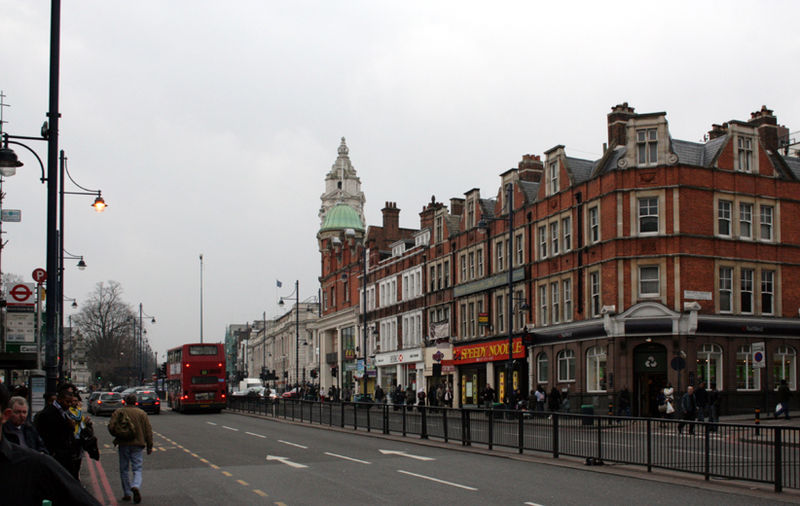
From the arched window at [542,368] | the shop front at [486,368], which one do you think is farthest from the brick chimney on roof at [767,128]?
the shop front at [486,368]

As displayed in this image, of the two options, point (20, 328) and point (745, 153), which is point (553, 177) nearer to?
point (745, 153)

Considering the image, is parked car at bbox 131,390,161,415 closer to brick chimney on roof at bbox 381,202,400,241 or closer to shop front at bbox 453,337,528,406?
shop front at bbox 453,337,528,406

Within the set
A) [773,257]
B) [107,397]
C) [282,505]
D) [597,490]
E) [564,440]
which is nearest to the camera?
[282,505]

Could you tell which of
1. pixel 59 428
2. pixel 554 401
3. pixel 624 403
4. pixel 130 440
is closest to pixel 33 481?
pixel 59 428

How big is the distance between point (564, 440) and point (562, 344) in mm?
23149

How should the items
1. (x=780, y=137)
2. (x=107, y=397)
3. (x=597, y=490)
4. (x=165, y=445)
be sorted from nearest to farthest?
1. (x=597, y=490)
2. (x=165, y=445)
3. (x=107, y=397)
4. (x=780, y=137)

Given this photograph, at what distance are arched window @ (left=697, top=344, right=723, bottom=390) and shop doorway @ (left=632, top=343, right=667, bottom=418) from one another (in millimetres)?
Answer: 1614

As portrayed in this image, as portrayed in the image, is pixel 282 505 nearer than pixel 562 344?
Yes

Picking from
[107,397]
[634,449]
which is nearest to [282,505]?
[634,449]

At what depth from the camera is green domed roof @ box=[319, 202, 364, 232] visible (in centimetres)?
10162

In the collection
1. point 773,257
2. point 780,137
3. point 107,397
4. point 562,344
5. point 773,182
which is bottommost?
point 107,397

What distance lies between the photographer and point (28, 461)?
3.35 meters

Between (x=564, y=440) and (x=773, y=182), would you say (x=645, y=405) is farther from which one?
(x=564, y=440)

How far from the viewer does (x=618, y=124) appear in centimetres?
4247
